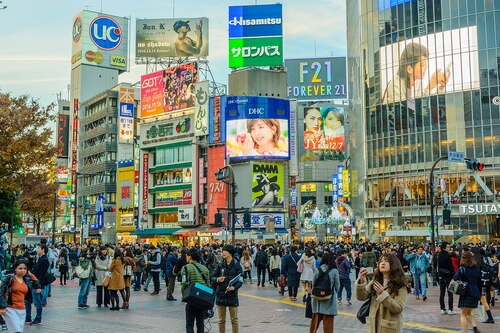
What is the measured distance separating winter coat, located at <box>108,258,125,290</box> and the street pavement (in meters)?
0.71

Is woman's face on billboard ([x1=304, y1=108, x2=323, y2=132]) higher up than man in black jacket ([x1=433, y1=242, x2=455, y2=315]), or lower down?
higher up

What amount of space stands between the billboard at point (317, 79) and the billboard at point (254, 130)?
50.7 metres

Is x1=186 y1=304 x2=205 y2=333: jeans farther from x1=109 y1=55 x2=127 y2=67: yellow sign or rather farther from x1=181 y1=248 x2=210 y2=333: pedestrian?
x1=109 y1=55 x2=127 y2=67: yellow sign

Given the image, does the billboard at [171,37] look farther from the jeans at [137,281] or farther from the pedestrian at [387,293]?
the pedestrian at [387,293]

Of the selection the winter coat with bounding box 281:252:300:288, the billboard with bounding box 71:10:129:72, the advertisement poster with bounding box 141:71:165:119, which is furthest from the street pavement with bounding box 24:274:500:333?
the billboard with bounding box 71:10:129:72

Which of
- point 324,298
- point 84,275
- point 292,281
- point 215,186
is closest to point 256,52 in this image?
point 215,186

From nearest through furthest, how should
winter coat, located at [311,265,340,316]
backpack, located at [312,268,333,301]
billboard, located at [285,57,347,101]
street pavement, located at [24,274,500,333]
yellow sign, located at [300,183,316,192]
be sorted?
backpack, located at [312,268,333,301] < winter coat, located at [311,265,340,316] < street pavement, located at [24,274,500,333] < billboard, located at [285,57,347,101] < yellow sign, located at [300,183,316,192]

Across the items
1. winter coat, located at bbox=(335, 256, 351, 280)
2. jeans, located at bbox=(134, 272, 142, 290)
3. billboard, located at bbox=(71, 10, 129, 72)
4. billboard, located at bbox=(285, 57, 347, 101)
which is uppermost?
billboard, located at bbox=(71, 10, 129, 72)

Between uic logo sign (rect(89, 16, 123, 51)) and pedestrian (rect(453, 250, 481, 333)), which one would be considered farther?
uic logo sign (rect(89, 16, 123, 51))

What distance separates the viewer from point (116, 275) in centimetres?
1703

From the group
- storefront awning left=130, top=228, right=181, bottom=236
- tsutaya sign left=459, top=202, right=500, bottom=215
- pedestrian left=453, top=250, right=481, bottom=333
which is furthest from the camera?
storefront awning left=130, top=228, right=181, bottom=236

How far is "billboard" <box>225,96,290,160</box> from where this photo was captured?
67812 millimetres

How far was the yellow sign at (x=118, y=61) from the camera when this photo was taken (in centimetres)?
11250

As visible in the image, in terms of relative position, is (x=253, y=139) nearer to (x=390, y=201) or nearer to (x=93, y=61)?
(x=390, y=201)
